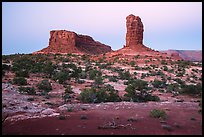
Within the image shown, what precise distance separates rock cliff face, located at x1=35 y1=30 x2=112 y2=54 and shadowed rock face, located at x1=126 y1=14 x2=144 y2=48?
1609 cm

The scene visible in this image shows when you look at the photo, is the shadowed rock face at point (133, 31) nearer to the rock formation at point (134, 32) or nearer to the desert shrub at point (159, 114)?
the rock formation at point (134, 32)

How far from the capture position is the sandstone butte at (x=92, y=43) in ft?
163

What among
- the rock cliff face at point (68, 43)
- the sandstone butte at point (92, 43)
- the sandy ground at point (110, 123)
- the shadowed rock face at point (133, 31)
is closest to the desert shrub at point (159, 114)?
the sandy ground at point (110, 123)

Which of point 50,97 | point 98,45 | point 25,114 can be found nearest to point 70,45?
point 98,45

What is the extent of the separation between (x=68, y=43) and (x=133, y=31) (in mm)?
20391

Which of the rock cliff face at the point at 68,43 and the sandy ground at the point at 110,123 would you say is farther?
the rock cliff face at the point at 68,43

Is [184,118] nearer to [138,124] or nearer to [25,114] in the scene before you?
[138,124]

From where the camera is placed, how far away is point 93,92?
12.3m

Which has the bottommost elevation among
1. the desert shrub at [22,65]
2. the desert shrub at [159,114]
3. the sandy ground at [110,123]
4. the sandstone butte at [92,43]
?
the sandy ground at [110,123]

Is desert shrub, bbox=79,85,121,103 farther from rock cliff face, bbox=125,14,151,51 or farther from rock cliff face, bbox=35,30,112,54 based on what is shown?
rock cliff face, bbox=35,30,112,54

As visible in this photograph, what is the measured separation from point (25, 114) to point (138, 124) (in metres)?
3.60

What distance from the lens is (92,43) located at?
7338cm

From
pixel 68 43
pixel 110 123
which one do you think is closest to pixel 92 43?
pixel 68 43

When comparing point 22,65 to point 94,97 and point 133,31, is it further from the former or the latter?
point 133,31
